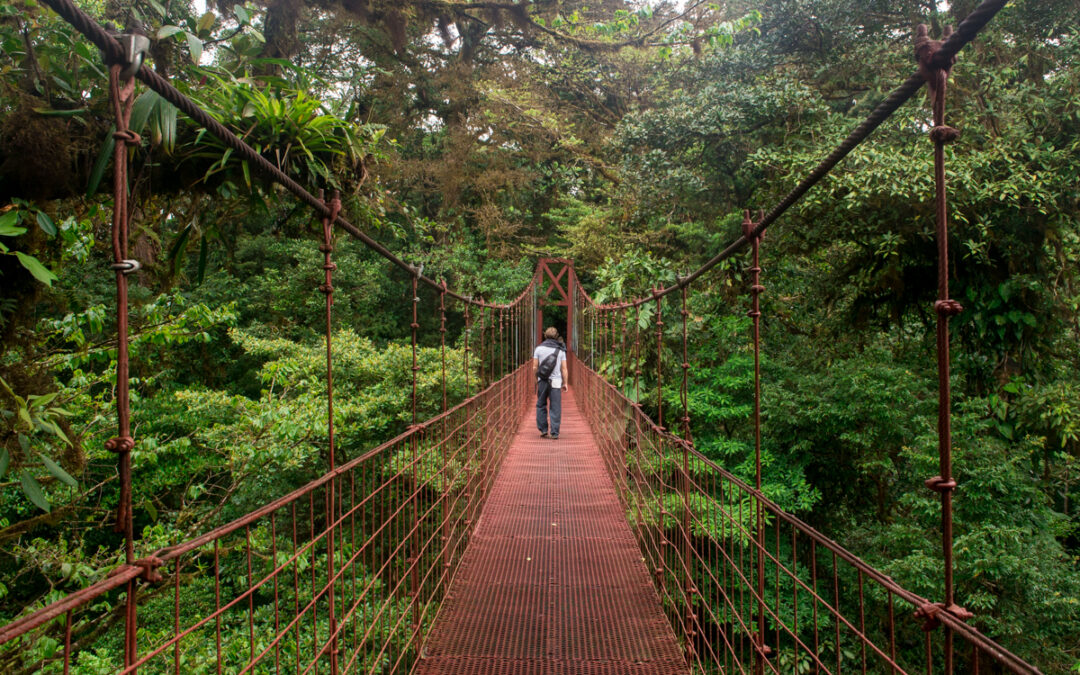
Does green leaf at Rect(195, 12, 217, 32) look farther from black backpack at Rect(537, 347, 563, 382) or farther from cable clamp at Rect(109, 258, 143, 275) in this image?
black backpack at Rect(537, 347, 563, 382)

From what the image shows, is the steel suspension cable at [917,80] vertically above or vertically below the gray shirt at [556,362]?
above

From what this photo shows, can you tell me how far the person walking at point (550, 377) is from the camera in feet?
16.4

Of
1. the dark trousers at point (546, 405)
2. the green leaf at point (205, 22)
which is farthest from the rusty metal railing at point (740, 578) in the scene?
the green leaf at point (205, 22)

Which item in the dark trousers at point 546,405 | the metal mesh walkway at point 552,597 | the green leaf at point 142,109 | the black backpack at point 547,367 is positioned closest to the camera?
the green leaf at point 142,109

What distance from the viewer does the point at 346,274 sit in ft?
32.2

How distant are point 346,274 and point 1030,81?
8572 mm

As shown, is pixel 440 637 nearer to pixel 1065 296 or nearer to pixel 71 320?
pixel 71 320

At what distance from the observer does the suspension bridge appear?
80 centimetres

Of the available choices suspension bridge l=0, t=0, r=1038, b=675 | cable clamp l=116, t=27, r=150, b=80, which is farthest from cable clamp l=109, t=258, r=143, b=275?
cable clamp l=116, t=27, r=150, b=80

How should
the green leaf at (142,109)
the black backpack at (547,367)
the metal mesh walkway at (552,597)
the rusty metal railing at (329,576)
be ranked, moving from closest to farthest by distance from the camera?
the rusty metal railing at (329,576) < the green leaf at (142,109) < the metal mesh walkway at (552,597) < the black backpack at (547,367)

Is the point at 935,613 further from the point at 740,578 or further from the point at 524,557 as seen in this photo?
the point at 524,557

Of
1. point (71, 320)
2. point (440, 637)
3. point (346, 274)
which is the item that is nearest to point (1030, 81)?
point (440, 637)

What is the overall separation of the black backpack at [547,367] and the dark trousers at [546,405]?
93 mm

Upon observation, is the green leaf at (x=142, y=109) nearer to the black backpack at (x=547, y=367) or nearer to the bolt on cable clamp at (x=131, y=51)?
the bolt on cable clamp at (x=131, y=51)
